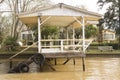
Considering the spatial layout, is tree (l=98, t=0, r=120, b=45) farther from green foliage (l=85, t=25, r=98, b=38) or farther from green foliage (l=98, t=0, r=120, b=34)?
green foliage (l=85, t=25, r=98, b=38)

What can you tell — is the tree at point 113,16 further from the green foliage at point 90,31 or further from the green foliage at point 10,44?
the green foliage at point 10,44

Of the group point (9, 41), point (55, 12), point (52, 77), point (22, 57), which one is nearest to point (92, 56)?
point (22, 57)

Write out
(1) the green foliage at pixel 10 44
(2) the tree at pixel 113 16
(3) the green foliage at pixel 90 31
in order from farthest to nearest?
(3) the green foliage at pixel 90 31
(2) the tree at pixel 113 16
(1) the green foliage at pixel 10 44

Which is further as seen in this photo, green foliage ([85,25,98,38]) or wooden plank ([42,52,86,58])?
green foliage ([85,25,98,38])

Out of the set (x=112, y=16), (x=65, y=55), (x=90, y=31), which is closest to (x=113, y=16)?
(x=112, y=16)

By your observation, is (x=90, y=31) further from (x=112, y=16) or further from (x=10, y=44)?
(x=10, y=44)

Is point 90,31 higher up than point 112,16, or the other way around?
point 112,16

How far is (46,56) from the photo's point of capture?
17.2 meters

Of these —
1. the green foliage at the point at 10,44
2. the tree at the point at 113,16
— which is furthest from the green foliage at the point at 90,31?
the green foliage at the point at 10,44

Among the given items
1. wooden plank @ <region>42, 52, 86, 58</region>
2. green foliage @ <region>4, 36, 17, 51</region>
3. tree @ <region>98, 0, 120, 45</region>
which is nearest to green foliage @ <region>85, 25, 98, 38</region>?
tree @ <region>98, 0, 120, 45</region>

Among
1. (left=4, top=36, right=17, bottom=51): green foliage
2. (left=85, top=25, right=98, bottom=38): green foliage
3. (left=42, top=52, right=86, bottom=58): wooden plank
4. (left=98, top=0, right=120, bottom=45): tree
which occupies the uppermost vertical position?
(left=98, top=0, right=120, bottom=45): tree

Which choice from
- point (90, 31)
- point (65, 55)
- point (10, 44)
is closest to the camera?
point (65, 55)

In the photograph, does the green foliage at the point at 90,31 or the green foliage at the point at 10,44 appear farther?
the green foliage at the point at 90,31

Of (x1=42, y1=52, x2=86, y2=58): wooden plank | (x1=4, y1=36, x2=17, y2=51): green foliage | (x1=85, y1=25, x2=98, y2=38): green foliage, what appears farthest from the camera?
(x1=85, y1=25, x2=98, y2=38): green foliage
